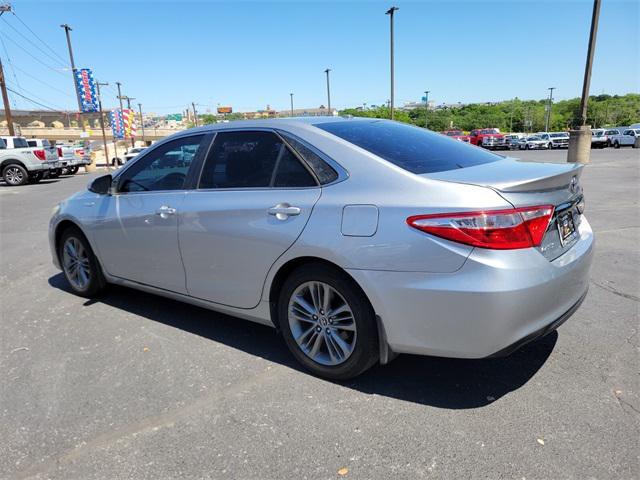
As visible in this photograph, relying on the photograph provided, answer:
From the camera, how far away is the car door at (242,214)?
3143mm

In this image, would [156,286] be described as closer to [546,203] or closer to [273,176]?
[273,176]

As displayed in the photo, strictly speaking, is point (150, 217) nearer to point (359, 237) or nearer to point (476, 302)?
point (359, 237)

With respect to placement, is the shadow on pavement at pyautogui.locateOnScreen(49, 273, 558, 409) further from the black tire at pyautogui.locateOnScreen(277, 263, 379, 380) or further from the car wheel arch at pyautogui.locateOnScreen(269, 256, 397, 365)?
the car wheel arch at pyautogui.locateOnScreen(269, 256, 397, 365)

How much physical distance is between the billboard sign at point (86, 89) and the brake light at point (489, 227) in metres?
45.0

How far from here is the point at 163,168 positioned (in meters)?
4.13

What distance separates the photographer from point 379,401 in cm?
294

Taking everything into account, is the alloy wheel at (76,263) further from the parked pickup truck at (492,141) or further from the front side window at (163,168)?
the parked pickup truck at (492,141)

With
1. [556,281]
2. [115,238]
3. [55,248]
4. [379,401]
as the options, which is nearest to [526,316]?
[556,281]

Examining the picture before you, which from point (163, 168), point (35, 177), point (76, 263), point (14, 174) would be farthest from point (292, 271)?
point (35, 177)

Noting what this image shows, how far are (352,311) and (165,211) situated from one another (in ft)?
5.96

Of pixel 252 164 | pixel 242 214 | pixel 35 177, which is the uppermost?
pixel 252 164

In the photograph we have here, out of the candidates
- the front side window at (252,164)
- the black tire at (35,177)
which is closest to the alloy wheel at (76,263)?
the front side window at (252,164)

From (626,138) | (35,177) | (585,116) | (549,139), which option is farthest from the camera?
(549,139)

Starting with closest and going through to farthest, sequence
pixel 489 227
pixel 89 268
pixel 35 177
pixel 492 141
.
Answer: pixel 489 227 → pixel 89 268 → pixel 35 177 → pixel 492 141
